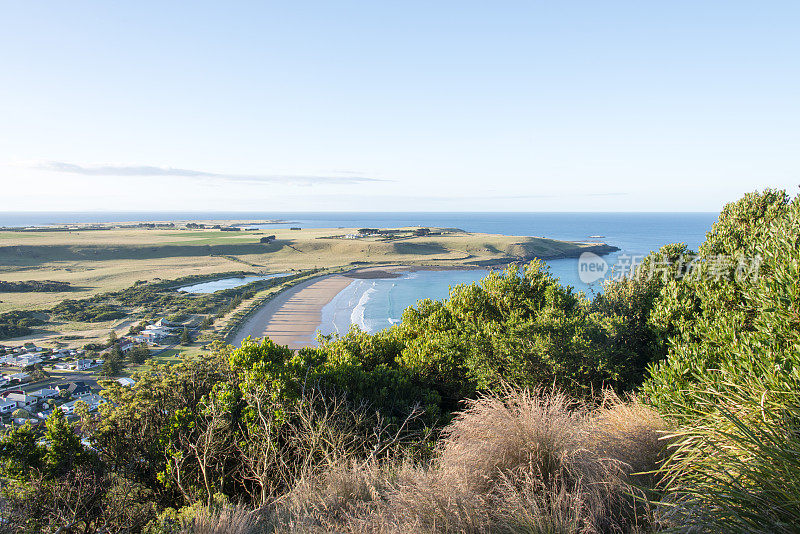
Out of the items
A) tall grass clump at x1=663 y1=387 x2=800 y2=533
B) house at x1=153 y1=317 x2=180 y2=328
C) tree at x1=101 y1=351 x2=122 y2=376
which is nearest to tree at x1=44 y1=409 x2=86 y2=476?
tall grass clump at x1=663 y1=387 x2=800 y2=533

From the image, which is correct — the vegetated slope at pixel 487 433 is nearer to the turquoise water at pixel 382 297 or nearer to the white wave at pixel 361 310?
the white wave at pixel 361 310

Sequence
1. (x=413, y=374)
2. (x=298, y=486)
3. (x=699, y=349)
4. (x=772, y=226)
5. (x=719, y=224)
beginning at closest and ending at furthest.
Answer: (x=298, y=486)
(x=772, y=226)
(x=699, y=349)
(x=719, y=224)
(x=413, y=374)

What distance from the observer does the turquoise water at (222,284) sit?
50.2 meters

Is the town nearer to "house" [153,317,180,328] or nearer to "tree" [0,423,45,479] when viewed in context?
"house" [153,317,180,328]

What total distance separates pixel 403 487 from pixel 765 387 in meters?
3.90

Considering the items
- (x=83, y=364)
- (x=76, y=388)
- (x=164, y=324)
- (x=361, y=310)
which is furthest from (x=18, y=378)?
(x=361, y=310)

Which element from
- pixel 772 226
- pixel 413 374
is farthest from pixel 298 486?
pixel 772 226

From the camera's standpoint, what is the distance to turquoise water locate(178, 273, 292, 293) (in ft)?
165

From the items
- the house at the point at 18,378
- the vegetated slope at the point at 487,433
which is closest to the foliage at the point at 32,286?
the house at the point at 18,378

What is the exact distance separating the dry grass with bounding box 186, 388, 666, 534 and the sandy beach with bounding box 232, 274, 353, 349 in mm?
21013

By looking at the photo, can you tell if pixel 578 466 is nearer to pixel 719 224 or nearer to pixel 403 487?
pixel 403 487

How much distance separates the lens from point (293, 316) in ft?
119

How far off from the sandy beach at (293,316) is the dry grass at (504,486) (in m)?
21.0

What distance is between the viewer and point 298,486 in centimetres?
482
